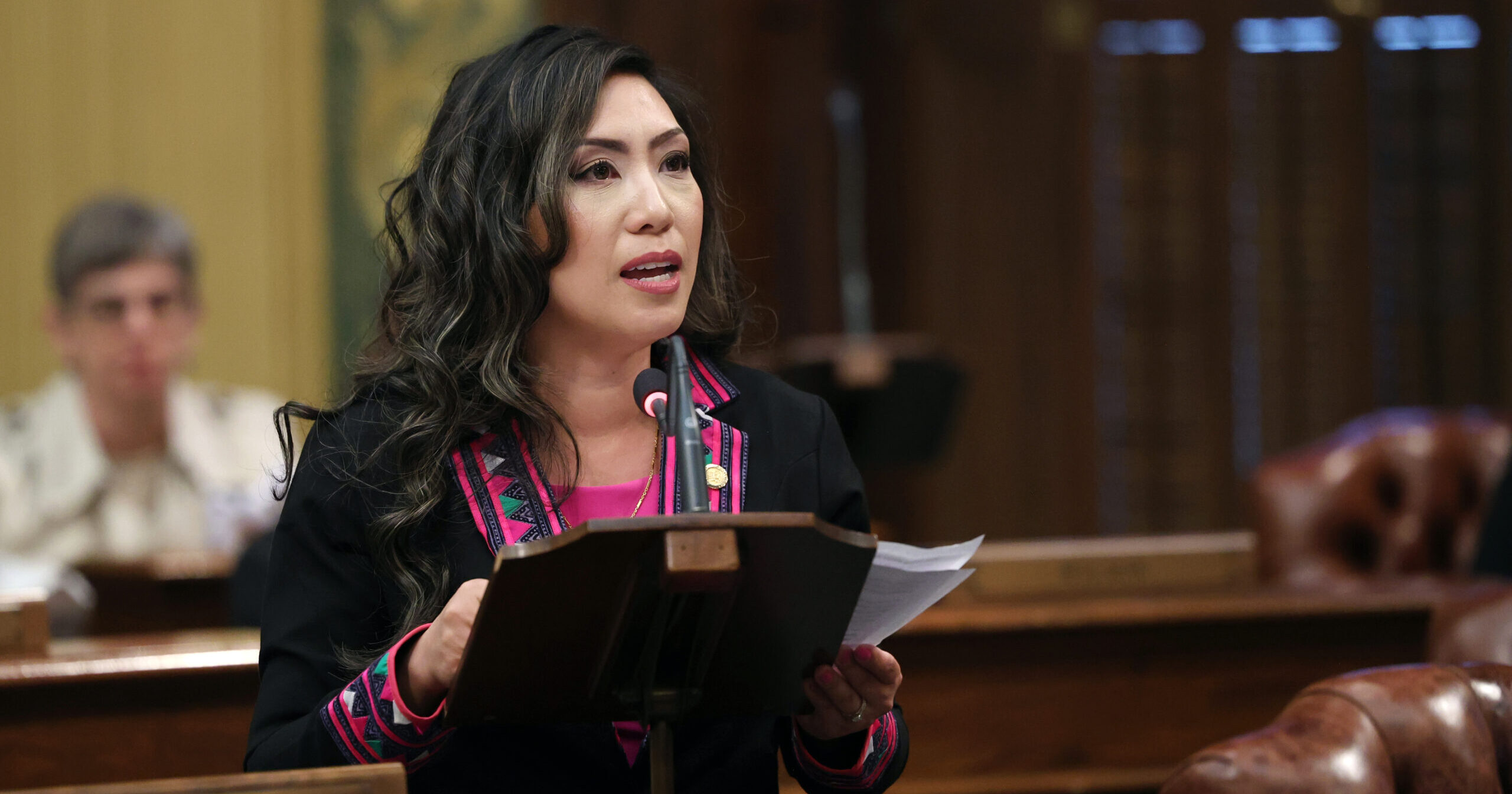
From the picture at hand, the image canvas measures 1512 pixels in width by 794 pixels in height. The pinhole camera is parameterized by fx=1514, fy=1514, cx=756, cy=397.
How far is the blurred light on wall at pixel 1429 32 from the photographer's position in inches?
239

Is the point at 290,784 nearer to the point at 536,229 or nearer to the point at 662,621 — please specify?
the point at 662,621

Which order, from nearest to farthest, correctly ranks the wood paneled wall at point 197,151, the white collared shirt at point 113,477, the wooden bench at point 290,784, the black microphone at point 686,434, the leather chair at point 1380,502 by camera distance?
the wooden bench at point 290,784 < the black microphone at point 686,434 < the leather chair at point 1380,502 < the white collared shirt at point 113,477 < the wood paneled wall at point 197,151

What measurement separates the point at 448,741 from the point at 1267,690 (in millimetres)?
1613

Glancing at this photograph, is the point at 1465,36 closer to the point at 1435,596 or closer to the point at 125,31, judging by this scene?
→ the point at 1435,596

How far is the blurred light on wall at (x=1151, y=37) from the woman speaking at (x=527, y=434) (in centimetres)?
468

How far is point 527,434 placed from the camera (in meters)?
1.65

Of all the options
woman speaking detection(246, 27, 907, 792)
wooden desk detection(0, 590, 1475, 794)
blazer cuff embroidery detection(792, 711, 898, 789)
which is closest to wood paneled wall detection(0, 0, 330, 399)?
wooden desk detection(0, 590, 1475, 794)

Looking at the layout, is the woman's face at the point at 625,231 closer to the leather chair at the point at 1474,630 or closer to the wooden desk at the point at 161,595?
the leather chair at the point at 1474,630

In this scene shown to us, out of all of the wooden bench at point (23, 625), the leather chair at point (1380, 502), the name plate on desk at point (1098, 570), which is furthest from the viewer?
the leather chair at point (1380, 502)

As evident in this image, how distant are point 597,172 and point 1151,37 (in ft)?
16.1

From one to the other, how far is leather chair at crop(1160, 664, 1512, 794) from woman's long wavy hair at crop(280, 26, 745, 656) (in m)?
0.74

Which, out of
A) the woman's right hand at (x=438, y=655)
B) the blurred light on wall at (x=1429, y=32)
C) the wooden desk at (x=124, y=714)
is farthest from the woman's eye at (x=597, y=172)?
the blurred light on wall at (x=1429, y=32)

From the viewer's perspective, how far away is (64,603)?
304 centimetres

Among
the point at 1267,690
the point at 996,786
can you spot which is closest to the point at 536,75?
the point at 996,786
